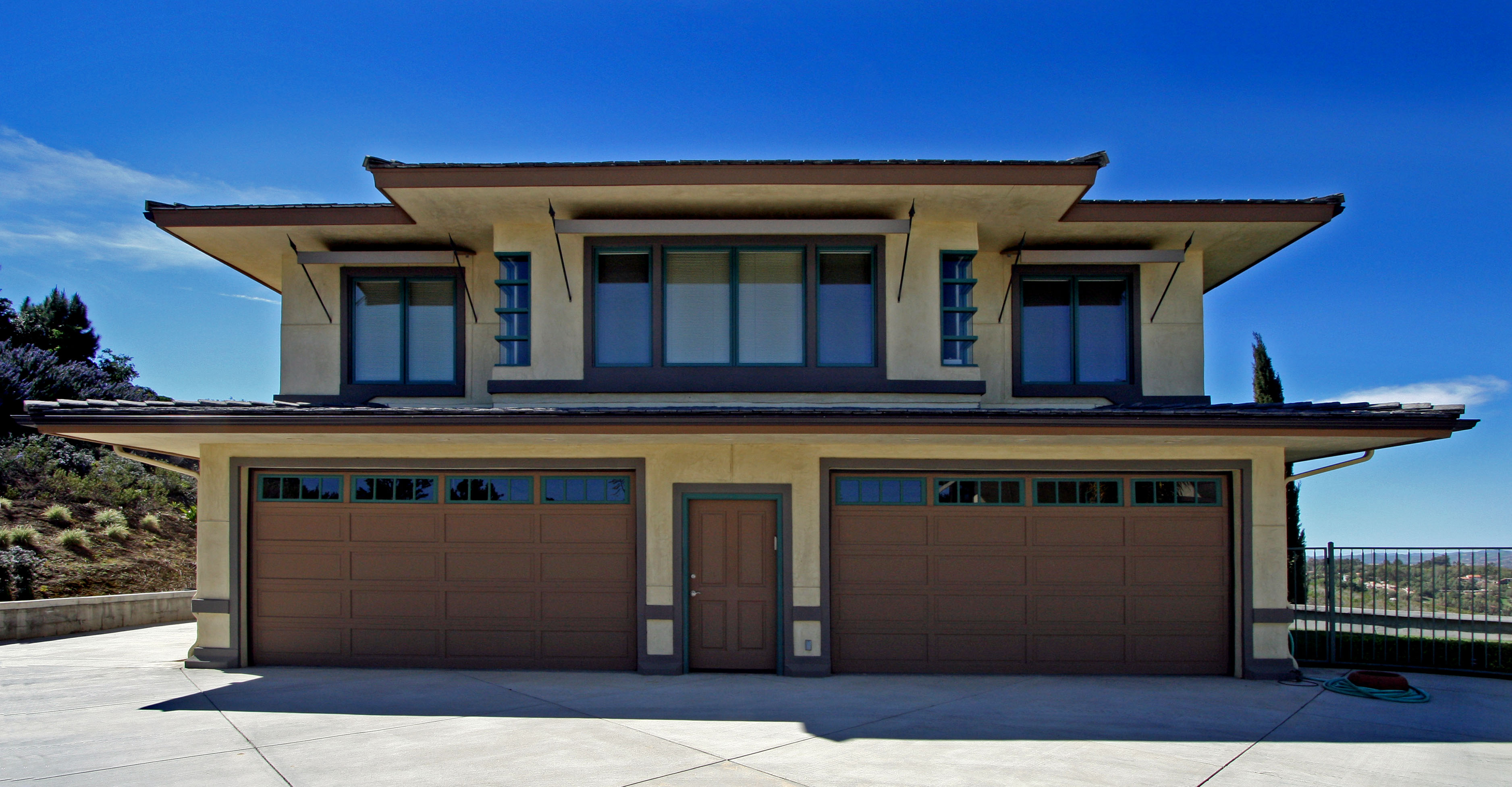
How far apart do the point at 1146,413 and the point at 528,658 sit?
287 inches

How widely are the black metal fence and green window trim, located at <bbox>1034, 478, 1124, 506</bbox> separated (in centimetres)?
284

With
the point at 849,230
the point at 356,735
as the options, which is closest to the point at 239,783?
the point at 356,735

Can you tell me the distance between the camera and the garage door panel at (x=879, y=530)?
10148 mm

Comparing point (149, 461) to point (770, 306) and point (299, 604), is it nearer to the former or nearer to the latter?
point (299, 604)

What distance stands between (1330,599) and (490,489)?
1055 cm

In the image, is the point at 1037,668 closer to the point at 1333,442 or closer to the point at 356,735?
the point at 1333,442

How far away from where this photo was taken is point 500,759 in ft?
21.1

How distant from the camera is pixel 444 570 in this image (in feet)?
33.8

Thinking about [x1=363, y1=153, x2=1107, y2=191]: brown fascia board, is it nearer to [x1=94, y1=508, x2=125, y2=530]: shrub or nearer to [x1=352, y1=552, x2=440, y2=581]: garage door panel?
[x1=352, y1=552, x2=440, y2=581]: garage door panel

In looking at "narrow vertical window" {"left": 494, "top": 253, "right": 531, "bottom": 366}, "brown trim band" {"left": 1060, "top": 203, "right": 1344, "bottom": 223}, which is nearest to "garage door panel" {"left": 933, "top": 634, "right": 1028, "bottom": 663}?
"brown trim band" {"left": 1060, "top": 203, "right": 1344, "bottom": 223}

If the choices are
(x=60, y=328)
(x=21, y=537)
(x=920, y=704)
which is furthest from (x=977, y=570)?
(x=60, y=328)

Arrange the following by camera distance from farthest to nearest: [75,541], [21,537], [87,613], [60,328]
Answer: [60,328], [75,541], [21,537], [87,613]

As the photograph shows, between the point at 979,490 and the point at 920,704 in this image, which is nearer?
the point at 920,704

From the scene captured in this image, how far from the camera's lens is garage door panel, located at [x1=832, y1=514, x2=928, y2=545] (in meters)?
10.1
